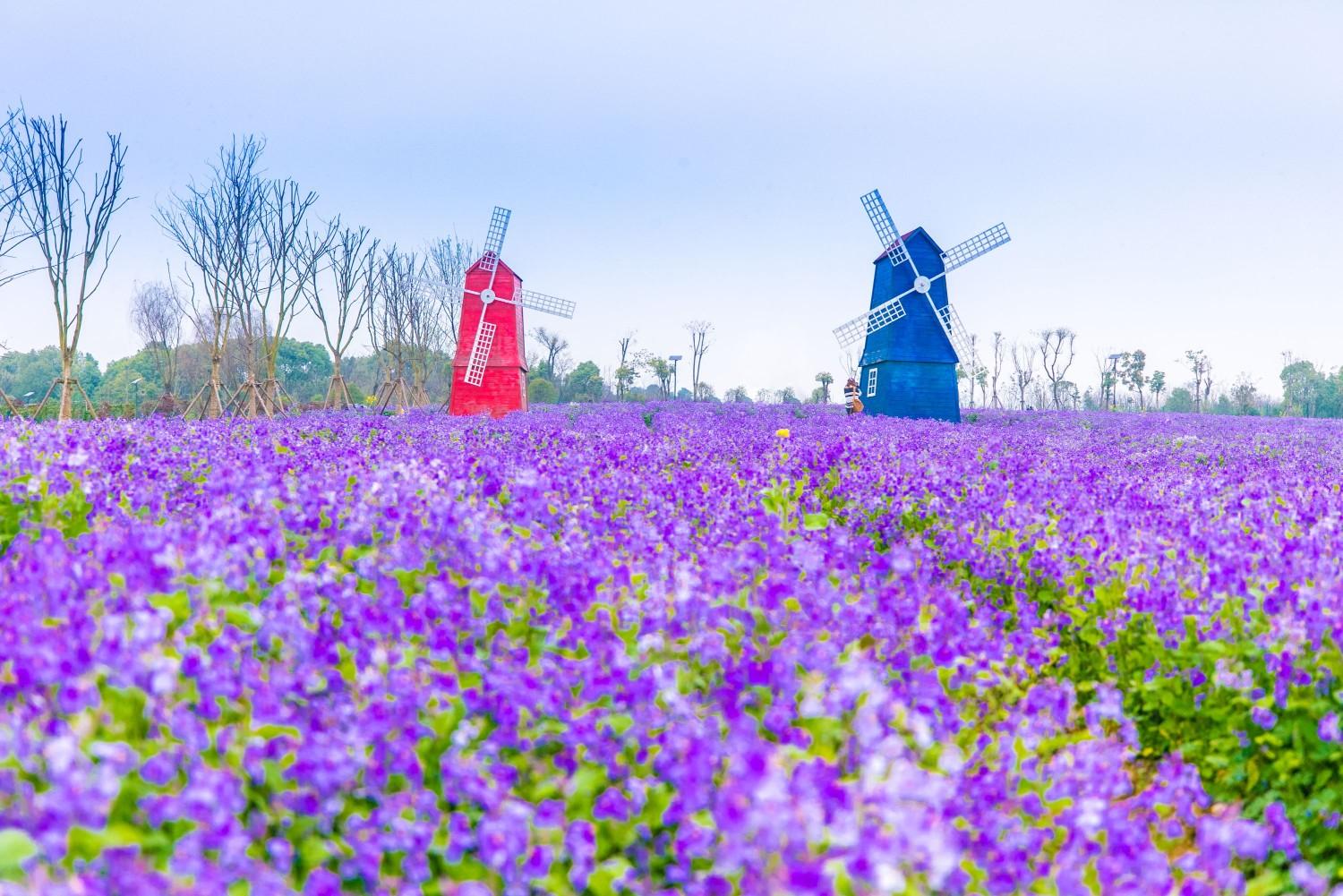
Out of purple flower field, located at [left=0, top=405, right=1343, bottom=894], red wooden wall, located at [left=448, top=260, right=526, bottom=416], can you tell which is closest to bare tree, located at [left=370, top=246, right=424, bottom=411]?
red wooden wall, located at [left=448, top=260, right=526, bottom=416]

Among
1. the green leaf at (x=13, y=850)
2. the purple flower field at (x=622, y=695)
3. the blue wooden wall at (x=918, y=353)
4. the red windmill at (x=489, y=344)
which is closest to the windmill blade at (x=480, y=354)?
the red windmill at (x=489, y=344)

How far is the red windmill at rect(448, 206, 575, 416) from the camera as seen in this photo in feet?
80.5

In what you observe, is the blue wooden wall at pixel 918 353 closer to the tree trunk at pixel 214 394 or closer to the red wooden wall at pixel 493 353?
the red wooden wall at pixel 493 353

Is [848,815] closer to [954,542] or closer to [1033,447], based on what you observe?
[954,542]

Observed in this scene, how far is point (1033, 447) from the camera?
1138cm

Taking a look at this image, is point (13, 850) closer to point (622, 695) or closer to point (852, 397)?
point (622, 695)

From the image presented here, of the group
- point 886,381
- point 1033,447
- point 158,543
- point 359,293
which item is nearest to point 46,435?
point 158,543

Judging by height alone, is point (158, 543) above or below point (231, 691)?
above

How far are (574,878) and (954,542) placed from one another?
422cm

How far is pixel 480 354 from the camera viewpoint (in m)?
24.7

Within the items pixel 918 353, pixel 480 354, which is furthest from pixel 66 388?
pixel 918 353

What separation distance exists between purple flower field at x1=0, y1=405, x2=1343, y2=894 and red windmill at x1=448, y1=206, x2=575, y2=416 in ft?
63.0

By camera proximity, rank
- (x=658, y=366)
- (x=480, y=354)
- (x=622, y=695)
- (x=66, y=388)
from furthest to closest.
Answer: (x=658, y=366) < (x=480, y=354) < (x=66, y=388) < (x=622, y=695)

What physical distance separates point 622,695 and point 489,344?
23.1 meters
